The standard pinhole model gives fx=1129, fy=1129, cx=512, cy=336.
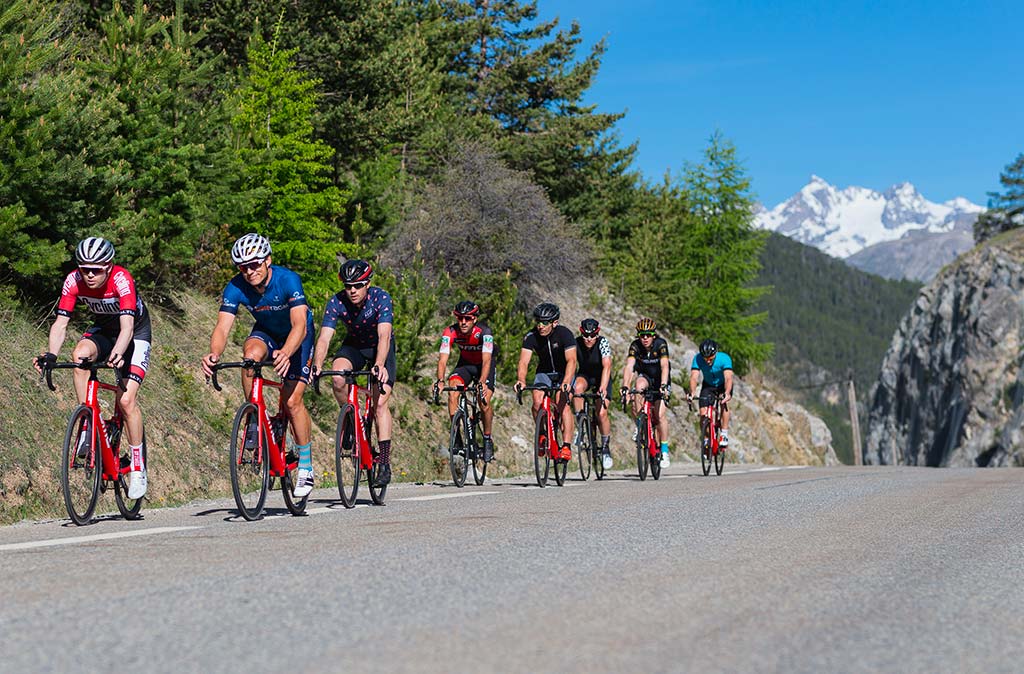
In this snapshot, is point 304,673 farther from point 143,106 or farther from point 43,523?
point 143,106

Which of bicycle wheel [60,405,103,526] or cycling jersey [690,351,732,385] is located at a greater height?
cycling jersey [690,351,732,385]

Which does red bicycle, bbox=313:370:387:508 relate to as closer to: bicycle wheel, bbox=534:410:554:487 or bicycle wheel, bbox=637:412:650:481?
bicycle wheel, bbox=534:410:554:487

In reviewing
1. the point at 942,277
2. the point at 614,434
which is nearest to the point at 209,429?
the point at 614,434

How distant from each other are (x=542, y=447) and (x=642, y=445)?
2536 millimetres

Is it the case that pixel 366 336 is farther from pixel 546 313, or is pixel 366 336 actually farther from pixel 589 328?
pixel 589 328

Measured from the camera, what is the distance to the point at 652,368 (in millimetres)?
17016

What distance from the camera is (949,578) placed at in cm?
596

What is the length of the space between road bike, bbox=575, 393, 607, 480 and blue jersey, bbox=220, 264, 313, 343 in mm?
6584

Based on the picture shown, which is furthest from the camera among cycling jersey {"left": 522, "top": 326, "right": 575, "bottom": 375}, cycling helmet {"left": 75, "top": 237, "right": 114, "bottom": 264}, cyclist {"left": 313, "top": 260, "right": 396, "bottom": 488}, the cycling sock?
cycling jersey {"left": 522, "top": 326, "right": 575, "bottom": 375}

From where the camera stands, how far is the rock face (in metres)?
84.8

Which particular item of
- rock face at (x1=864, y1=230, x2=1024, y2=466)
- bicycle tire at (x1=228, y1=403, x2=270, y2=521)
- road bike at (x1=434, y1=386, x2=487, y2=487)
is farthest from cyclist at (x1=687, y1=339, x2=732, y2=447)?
rock face at (x1=864, y1=230, x2=1024, y2=466)

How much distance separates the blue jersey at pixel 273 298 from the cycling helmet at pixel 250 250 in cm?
22

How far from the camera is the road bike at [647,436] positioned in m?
15.9

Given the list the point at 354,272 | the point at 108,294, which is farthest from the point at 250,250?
the point at 354,272
